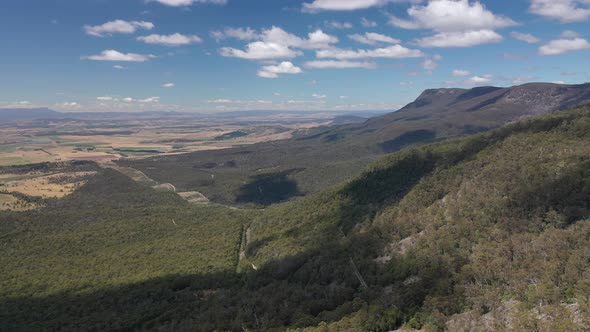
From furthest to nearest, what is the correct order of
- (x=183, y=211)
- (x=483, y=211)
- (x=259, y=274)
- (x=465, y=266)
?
(x=183, y=211), (x=259, y=274), (x=483, y=211), (x=465, y=266)

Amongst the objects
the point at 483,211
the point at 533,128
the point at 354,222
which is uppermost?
the point at 533,128

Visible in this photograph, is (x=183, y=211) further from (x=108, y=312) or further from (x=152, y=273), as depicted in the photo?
(x=108, y=312)

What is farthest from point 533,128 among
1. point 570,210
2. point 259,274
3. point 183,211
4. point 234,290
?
point 183,211

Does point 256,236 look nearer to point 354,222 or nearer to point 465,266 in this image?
point 354,222

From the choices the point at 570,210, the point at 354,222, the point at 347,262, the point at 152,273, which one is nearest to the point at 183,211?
the point at 152,273

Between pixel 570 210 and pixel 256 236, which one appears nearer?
pixel 570 210

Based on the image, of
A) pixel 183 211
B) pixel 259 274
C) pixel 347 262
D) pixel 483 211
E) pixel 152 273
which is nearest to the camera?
pixel 483 211

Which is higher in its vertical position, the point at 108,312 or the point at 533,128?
the point at 533,128
